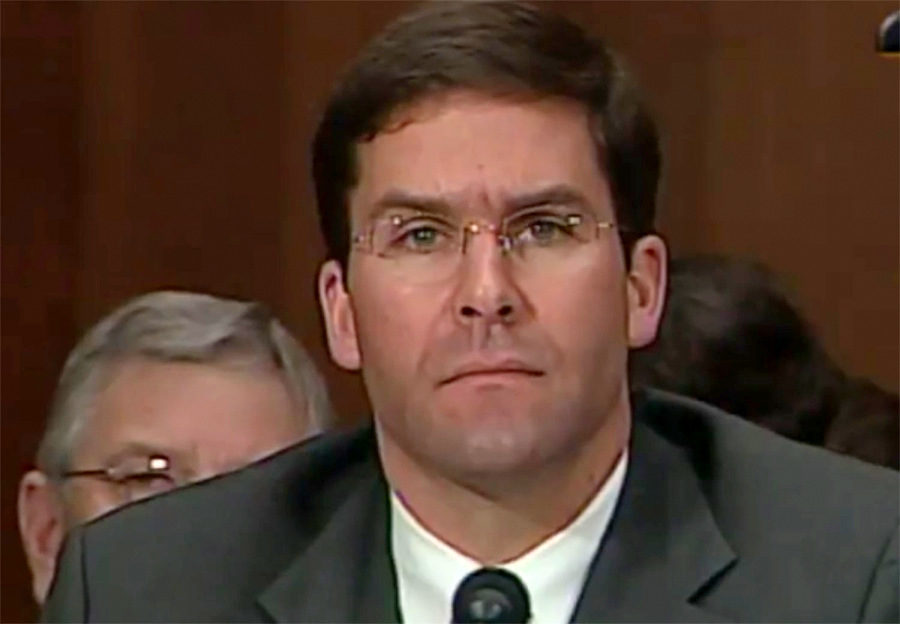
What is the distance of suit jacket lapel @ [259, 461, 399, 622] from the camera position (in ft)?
6.19

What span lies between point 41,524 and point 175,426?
0.19 metres

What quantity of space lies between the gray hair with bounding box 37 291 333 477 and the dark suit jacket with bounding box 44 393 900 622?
589 mm

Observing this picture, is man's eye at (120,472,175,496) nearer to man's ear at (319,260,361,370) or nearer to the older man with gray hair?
the older man with gray hair

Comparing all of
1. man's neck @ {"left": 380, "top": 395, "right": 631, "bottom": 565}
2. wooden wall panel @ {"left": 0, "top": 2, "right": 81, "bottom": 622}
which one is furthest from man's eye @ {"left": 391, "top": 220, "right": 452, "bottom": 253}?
wooden wall panel @ {"left": 0, "top": 2, "right": 81, "bottom": 622}

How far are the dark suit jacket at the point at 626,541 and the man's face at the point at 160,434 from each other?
0.52 m

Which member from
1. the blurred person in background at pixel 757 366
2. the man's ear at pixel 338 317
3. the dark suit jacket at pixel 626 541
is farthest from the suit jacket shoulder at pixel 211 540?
the blurred person in background at pixel 757 366

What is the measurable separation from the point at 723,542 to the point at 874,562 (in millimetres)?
112

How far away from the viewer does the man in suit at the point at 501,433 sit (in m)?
1.77

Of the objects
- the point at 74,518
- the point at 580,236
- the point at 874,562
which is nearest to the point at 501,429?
the point at 580,236

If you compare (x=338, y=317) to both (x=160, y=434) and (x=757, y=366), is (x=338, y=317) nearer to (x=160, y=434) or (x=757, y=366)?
(x=160, y=434)

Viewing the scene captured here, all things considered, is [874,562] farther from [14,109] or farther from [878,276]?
[14,109]

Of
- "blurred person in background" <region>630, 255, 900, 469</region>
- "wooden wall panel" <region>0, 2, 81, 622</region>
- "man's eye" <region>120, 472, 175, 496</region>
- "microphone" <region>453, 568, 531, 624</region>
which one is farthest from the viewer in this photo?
"wooden wall panel" <region>0, 2, 81, 622</region>

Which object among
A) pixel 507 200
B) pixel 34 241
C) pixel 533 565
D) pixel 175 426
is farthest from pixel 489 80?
pixel 34 241

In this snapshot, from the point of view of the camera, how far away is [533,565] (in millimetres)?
1831
